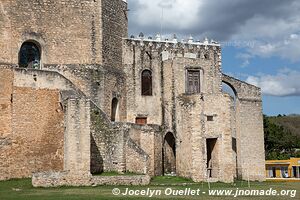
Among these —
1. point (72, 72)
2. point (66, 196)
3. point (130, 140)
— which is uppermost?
point (72, 72)

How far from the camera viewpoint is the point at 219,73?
1375 inches

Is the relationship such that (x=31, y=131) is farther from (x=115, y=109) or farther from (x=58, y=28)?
(x=115, y=109)

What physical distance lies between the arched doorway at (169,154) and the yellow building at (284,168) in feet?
46.9

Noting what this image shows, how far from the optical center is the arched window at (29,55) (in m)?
29.2

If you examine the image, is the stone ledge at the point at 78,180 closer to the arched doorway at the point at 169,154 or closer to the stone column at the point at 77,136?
the stone column at the point at 77,136

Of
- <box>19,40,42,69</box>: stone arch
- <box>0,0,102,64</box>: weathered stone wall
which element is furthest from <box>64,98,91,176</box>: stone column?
<box>19,40,42,69</box>: stone arch

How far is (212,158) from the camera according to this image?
28.8 meters

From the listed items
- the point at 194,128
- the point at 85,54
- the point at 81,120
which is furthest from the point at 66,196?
the point at 85,54

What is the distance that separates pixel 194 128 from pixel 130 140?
3907 mm

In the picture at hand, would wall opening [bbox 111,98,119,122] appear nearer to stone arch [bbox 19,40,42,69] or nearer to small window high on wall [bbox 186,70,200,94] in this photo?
small window high on wall [bbox 186,70,200,94]

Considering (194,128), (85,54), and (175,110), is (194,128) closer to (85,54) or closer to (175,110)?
(175,110)

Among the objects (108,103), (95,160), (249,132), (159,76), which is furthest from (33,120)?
(249,132)

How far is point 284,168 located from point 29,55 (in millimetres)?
25386

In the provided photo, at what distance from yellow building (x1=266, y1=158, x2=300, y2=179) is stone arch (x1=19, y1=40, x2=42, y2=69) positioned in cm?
2398
